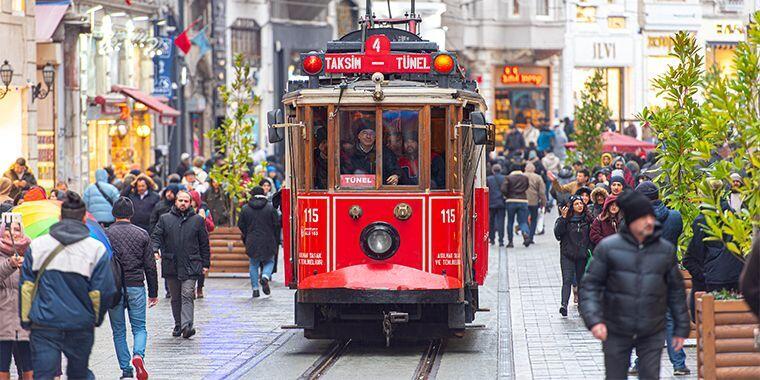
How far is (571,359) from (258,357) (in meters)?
3.28

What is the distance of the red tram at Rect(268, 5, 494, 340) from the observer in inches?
666

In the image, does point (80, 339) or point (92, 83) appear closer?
point (80, 339)

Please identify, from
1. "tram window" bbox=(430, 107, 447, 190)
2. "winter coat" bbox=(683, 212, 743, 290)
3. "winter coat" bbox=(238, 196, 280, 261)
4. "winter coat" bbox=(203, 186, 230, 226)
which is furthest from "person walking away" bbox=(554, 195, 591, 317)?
"winter coat" bbox=(203, 186, 230, 226)

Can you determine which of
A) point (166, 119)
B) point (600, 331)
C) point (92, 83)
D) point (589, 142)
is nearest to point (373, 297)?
point (600, 331)

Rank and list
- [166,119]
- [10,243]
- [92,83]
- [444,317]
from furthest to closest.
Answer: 1. [166,119]
2. [92,83]
3. [444,317]
4. [10,243]

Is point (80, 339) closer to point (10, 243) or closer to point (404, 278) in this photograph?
point (10, 243)

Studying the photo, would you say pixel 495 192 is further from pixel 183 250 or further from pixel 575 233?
pixel 183 250

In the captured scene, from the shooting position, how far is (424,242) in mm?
17031

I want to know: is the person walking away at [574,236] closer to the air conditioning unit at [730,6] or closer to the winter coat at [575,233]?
the winter coat at [575,233]

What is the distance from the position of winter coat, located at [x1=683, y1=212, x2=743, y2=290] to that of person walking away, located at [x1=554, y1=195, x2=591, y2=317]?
5545 mm

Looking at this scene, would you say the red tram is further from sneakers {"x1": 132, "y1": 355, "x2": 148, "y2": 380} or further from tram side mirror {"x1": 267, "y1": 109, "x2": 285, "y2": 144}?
sneakers {"x1": 132, "y1": 355, "x2": 148, "y2": 380}

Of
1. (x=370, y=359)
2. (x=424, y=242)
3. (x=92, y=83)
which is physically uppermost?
(x=92, y=83)

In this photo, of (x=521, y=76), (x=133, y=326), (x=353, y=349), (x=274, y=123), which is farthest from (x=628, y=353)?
(x=521, y=76)

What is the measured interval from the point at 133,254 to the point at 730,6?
5391 cm
